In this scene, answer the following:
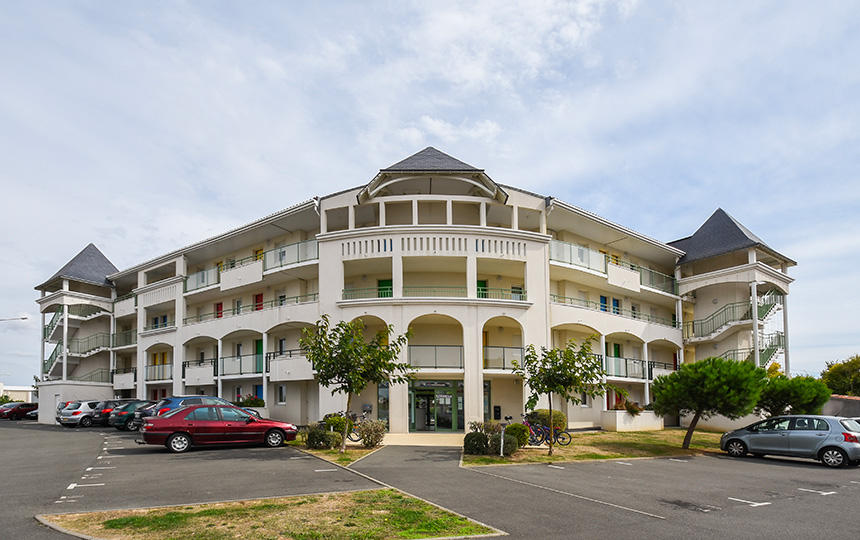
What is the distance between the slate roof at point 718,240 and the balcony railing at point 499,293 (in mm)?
14326

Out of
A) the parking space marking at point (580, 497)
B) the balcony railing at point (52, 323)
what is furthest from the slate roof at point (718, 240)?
the balcony railing at point (52, 323)

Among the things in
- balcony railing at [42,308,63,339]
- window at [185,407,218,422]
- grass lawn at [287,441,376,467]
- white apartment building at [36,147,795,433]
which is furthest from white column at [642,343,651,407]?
balcony railing at [42,308,63,339]

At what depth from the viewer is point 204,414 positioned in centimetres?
2025

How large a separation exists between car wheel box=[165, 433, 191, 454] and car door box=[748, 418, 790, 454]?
18.6m

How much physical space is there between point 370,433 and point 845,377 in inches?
1633

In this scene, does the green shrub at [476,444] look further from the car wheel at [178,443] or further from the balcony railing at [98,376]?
the balcony railing at [98,376]

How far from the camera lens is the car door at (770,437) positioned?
20.3 m

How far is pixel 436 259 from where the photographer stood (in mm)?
28469

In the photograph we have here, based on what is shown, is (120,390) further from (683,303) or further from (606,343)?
(683,303)

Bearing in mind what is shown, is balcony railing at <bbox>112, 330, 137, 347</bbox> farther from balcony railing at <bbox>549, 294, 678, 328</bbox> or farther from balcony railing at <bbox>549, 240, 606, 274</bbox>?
balcony railing at <bbox>549, 240, 606, 274</bbox>

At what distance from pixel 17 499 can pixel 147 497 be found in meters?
2.30

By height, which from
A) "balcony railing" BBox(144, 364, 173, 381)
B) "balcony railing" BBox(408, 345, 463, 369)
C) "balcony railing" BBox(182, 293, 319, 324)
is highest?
"balcony railing" BBox(182, 293, 319, 324)

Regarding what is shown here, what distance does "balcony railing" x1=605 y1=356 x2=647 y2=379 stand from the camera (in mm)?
31953

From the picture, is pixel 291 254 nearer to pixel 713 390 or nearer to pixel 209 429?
pixel 209 429
